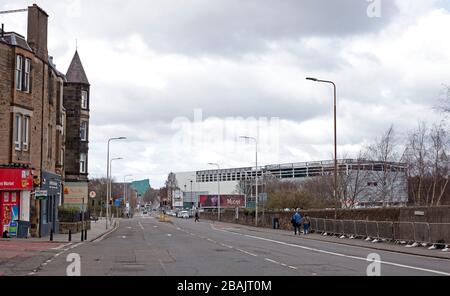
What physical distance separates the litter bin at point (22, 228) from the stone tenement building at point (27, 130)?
6 cm

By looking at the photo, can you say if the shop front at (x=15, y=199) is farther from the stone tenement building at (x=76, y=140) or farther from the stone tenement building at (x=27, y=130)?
the stone tenement building at (x=76, y=140)

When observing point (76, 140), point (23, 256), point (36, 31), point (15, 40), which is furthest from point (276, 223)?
point (23, 256)

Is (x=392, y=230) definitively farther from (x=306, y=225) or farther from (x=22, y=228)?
(x=22, y=228)

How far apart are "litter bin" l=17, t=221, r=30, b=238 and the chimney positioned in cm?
1088

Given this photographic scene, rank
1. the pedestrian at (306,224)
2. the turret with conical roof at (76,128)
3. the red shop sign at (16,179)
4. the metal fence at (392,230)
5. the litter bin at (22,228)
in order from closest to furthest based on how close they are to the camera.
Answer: the metal fence at (392,230), the red shop sign at (16,179), the litter bin at (22,228), the pedestrian at (306,224), the turret with conical roof at (76,128)

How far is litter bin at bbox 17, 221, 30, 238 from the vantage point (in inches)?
1457

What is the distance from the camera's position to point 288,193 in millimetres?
83875

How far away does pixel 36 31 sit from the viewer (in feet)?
135

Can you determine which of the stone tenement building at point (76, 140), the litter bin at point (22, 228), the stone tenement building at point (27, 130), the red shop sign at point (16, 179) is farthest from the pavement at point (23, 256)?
the stone tenement building at point (76, 140)

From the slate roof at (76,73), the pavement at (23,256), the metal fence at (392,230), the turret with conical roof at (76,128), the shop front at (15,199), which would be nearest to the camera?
the pavement at (23,256)

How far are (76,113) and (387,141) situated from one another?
34.4m

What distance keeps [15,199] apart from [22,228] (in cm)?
180

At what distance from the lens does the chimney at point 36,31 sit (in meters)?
40.8
